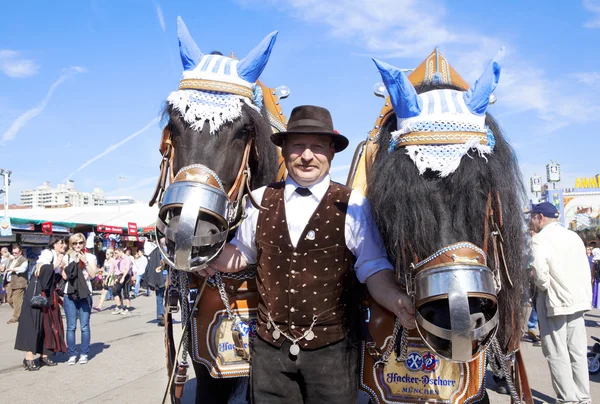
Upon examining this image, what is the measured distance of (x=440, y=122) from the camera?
6.49 ft

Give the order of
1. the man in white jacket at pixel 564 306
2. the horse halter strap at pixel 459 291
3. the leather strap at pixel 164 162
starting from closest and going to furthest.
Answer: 1. the horse halter strap at pixel 459 291
2. the leather strap at pixel 164 162
3. the man in white jacket at pixel 564 306

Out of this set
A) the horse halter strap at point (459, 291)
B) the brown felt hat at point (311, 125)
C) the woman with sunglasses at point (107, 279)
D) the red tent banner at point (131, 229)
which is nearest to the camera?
the horse halter strap at point (459, 291)

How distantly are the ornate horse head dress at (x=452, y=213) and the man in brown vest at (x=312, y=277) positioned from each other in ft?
0.86

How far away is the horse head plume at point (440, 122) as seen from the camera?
74.4 inches

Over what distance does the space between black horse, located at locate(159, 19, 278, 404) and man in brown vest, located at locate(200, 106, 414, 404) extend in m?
0.29

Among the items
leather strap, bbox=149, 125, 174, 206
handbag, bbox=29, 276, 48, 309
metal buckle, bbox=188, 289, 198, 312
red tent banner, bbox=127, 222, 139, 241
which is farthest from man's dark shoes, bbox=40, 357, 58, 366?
red tent banner, bbox=127, 222, 139, 241

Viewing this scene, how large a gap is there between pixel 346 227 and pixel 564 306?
3.44 meters

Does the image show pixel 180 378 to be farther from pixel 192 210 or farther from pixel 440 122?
pixel 440 122

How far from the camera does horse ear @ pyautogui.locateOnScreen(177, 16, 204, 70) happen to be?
106 inches

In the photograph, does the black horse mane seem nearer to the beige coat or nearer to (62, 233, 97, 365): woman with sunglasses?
the beige coat

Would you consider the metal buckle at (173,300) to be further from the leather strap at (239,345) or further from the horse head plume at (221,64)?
the horse head plume at (221,64)

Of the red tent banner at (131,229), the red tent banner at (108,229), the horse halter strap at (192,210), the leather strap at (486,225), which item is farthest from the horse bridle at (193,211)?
the red tent banner at (131,229)

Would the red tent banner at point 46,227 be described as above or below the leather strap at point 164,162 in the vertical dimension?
above

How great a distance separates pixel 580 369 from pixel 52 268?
685 cm
